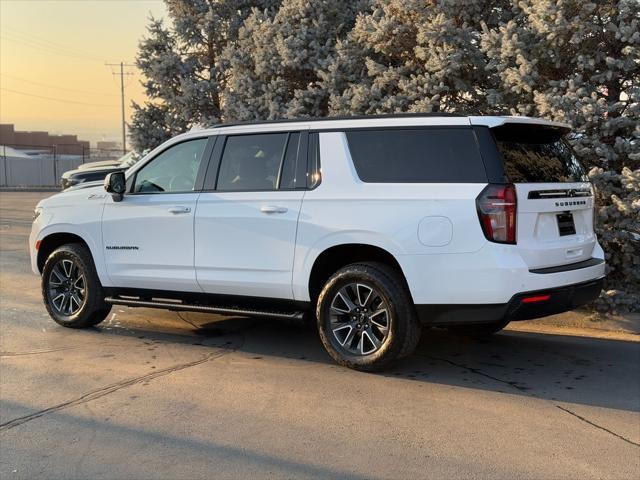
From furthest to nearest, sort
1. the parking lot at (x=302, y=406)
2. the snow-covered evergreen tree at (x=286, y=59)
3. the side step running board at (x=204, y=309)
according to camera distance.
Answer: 1. the snow-covered evergreen tree at (x=286, y=59)
2. the side step running board at (x=204, y=309)
3. the parking lot at (x=302, y=406)

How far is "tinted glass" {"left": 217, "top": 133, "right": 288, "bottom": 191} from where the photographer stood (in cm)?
578

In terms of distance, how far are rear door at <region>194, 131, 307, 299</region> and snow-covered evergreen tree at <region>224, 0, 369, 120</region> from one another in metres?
3.90

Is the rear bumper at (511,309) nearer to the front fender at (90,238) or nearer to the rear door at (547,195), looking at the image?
the rear door at (547,195)

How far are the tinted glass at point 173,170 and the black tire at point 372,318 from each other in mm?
1785

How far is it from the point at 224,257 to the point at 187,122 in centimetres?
651

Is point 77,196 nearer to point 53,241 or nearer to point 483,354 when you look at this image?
point 53,241

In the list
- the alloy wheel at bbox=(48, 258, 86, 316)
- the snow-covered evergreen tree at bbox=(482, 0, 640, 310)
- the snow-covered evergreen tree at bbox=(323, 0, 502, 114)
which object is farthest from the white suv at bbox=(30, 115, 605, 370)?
the snow-covered evergreen tree at bbox=(323, 0, 502, 114)

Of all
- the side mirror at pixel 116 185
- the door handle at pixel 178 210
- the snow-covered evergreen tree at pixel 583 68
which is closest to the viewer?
the door handle at pixel 178 210

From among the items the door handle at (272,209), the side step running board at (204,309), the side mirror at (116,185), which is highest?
the side mirror at (116,185)

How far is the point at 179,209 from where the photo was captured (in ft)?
20.0

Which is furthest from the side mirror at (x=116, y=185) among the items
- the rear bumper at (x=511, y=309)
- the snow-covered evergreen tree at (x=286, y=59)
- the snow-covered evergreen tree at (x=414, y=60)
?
the snow-covered evergreen tree at (x=286, y=59)

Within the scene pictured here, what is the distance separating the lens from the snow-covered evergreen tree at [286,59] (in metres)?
9.78

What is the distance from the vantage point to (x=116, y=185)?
21.0 feet

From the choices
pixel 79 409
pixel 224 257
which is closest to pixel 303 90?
pixel 224 257
